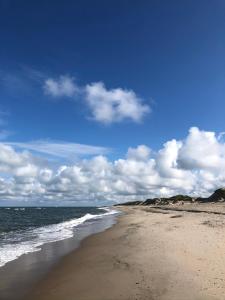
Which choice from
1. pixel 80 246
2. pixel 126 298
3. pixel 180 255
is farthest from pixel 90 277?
pixel 80 246

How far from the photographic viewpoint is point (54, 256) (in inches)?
879

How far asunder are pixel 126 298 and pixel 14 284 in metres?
5.58

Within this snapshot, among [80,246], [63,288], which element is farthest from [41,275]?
[80,246]

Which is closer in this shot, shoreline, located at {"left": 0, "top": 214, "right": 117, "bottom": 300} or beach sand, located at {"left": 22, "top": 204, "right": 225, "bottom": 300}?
beach sand, located at {"left": 22, "top": 204, "right": 225, "bottom": 300}

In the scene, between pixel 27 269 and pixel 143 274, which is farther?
pixel 27 269

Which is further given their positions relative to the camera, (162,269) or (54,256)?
(54,256)

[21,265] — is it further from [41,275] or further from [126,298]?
[126,298]

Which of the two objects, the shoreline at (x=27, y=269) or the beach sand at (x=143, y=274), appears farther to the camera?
the shoreline at (x=27, y=269)

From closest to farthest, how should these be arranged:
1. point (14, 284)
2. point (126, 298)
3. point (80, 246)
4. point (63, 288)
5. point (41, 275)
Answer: point (126, 298), point (63, 288), point (14, 284), point (41, 275), point (80, 246)

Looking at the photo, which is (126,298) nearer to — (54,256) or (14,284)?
(14,284)

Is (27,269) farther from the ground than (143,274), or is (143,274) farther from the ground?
(143,274)

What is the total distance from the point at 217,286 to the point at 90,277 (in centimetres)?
547

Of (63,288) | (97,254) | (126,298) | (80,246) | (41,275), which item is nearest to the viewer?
(126,298)

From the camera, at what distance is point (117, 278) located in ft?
47.1
